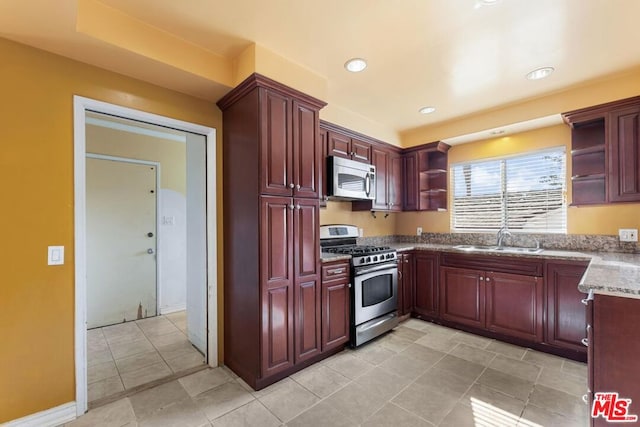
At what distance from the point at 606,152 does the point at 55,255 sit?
15.4 feet

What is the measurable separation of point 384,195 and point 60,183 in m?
3.33

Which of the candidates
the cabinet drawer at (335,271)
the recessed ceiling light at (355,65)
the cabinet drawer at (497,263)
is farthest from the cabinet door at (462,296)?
the recessed ceiling light at (355,65)

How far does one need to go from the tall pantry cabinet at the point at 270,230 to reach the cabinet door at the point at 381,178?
1.43 meters

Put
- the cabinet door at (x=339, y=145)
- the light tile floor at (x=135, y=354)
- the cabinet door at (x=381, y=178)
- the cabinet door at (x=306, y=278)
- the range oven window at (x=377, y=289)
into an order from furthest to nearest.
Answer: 1. the cabinet door at (x=381, y=178)
2. the cabinet door at (x=339, y=145)
3. the range oven window at (x=377, y=289)
4. the cabinet door at (x=306, y=278)
5. the light tile floor at (x=135, y=354)

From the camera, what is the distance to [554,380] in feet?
7.45

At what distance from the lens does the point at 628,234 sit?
2756 mm

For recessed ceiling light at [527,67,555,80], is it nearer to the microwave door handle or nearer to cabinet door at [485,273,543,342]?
the microwave door handle

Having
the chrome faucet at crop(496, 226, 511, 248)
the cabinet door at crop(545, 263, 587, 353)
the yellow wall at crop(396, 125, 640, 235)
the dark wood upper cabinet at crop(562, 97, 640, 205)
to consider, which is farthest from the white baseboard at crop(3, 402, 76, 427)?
the dark wood upper cabinet at crop(562, 97, 640, 205)

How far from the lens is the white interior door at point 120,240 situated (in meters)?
3.48

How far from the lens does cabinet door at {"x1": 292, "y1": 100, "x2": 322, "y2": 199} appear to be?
95.6 inches

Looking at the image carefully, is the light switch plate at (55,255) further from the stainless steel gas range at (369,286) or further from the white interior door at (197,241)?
the stainless steel gas range at (369,286)

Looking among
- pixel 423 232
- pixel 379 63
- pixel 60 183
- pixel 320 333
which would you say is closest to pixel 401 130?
pixel 423 232

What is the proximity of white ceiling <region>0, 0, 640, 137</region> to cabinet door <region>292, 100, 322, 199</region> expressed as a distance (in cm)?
42

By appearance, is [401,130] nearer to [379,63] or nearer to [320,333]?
[379,63]
